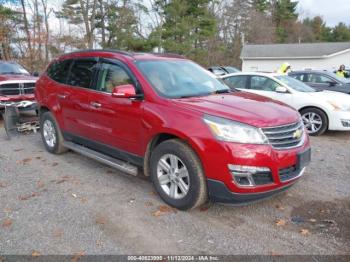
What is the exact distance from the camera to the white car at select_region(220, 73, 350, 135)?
299 inches

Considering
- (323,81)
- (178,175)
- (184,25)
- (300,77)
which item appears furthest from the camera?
(184,25)

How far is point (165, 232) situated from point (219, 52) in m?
38.2

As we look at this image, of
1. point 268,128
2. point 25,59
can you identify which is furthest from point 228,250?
point 25,59

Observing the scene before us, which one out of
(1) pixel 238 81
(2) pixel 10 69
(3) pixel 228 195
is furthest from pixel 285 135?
(2) pixel 10 69

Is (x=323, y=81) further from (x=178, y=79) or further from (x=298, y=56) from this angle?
(x=298, y=56)

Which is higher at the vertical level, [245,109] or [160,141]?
[245,109]

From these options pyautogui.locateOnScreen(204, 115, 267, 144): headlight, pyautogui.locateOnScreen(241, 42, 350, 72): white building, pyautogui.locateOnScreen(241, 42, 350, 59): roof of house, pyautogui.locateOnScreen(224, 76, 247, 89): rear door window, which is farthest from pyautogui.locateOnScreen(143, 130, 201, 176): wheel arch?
pyautogui.locateOnScreen(241, 42, 350, 59): roof of house

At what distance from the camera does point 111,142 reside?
15.2 feet

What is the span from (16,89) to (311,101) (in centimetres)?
787

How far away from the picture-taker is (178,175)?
3.81 m

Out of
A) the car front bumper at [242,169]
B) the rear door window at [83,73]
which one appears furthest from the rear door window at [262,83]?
the car front bumper at [242,169]

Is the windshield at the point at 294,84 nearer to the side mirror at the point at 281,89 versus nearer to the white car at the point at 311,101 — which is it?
the white car at the point at 311,101

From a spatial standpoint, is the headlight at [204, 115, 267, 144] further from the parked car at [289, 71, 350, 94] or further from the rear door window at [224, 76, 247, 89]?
the parked car at [289, 71, 350, 94]

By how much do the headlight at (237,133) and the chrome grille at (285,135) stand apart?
0.11 meters
